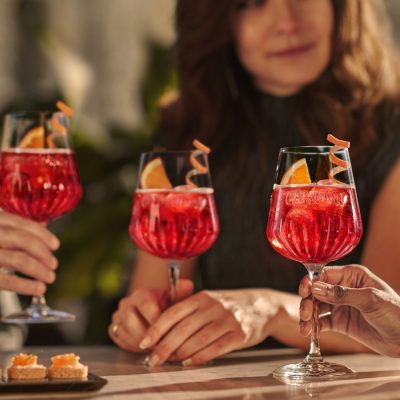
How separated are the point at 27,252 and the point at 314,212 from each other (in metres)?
0.76

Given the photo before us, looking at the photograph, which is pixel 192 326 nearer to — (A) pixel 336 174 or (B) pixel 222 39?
(A) pixel 336 174

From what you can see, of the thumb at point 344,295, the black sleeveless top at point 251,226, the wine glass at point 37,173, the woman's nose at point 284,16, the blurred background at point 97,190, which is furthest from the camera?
the blurred background at point 97,190

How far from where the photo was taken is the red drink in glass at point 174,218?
77.2 inches

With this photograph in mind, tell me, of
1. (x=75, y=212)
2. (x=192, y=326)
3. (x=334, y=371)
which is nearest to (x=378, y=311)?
(x=334, y=371)

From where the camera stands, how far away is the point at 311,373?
1.64m

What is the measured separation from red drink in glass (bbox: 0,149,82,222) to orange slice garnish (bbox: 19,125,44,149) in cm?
2

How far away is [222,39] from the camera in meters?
2.87

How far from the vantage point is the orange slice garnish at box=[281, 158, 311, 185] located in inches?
64.6

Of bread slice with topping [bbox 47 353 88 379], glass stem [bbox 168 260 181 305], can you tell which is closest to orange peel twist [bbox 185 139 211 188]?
glass stem [bbox 168 260 181 305]

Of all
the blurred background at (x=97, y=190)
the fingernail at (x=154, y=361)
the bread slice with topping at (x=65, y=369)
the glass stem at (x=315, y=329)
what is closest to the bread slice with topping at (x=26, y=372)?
the bread slice with topping at (x=65, y=369)

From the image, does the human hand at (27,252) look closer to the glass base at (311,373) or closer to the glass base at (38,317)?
the glass base at (38,317)

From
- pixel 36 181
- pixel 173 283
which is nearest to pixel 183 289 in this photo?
pixel 173 283

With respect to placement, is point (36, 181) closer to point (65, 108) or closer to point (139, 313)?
point (65, 108)

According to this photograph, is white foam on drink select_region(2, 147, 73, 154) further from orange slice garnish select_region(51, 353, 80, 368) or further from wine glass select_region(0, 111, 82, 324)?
orange slice garnish select_region(51, 353, 80, 368)
